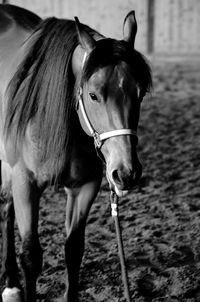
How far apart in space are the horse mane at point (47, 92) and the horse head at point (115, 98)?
0.50 ft

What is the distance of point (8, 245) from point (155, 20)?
7.65m

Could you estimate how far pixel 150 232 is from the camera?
12.2 feet

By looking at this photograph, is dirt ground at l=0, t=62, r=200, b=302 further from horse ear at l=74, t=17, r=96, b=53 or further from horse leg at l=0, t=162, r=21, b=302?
horse ear at l=74, t=17, r=96, b=53

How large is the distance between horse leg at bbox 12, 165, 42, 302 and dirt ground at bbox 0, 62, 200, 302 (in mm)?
185

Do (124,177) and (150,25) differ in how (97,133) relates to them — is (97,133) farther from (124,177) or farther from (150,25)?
(150,25)

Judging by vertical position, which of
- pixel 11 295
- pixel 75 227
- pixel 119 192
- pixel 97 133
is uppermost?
pixel 97 133

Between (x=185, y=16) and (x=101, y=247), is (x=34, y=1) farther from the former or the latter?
(x=101, y=247)

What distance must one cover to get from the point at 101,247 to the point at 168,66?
640 cm

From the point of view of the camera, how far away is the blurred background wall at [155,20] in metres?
9.91

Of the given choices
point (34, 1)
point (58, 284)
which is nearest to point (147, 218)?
point (58, 284)

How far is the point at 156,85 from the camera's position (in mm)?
8156

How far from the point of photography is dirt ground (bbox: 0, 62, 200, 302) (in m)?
3.04

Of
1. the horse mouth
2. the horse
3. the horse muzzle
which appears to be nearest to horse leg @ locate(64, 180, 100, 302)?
the horse

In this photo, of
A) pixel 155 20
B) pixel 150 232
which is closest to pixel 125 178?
pixel 150 232
